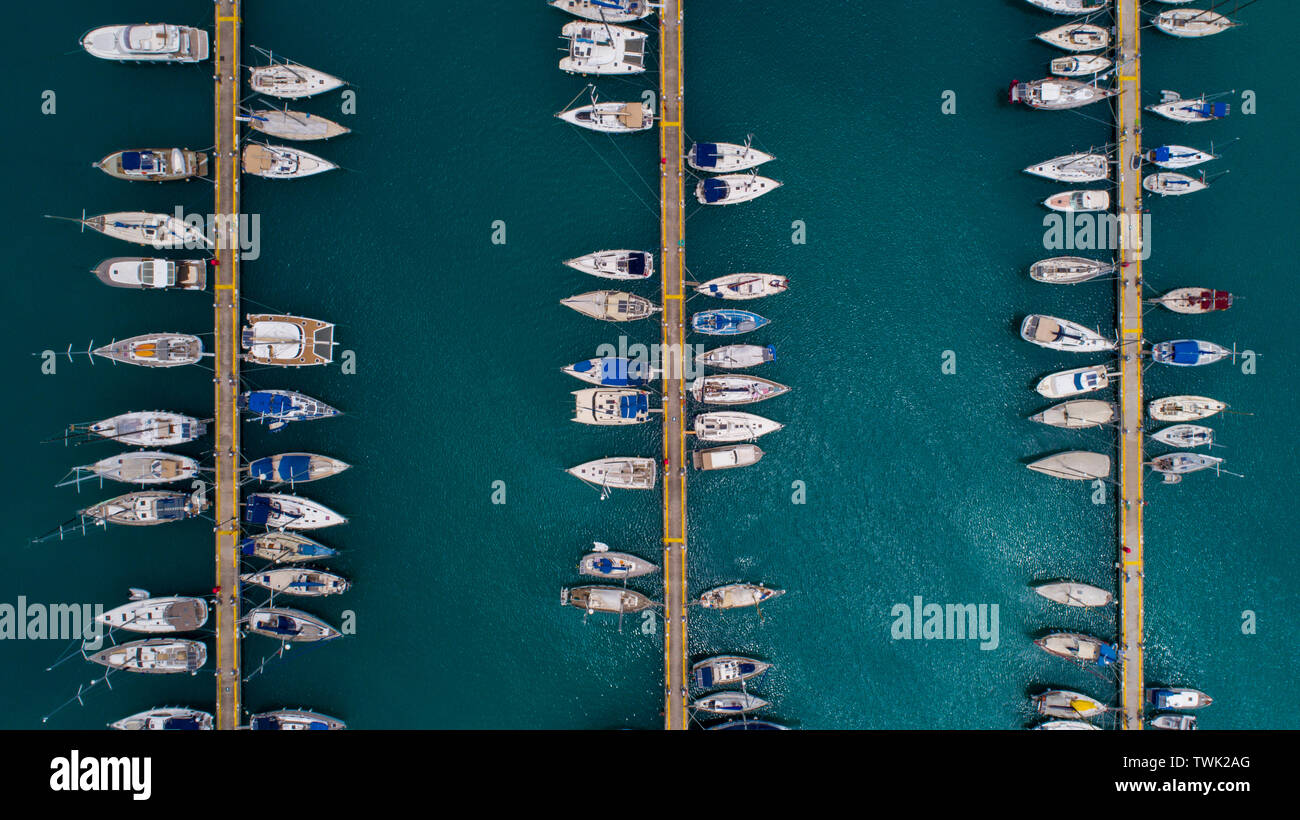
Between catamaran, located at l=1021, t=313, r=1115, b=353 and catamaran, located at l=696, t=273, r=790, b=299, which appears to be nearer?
catamaran, located at l=696, t=273, r=790, b=299

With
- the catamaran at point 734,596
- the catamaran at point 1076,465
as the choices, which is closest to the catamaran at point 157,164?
the catamaran at point 734,596

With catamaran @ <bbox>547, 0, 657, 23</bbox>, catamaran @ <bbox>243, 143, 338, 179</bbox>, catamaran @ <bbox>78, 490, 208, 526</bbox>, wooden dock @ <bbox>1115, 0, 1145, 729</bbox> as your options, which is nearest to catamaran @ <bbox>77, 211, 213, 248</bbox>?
catamaran @ <bbox>243, 143, 338, 179</bbox>

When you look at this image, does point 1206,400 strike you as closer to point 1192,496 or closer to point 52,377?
point 1192,496

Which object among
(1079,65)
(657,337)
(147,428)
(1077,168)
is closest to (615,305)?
(657,337)

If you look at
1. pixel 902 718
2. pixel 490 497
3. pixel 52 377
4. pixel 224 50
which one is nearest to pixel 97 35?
pixel 224 50

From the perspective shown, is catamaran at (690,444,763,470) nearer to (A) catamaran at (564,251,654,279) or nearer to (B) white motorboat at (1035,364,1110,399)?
(A) catamaran at (564,251,654,279)

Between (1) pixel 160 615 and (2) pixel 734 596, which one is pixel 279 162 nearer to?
(1) pixel 160 615

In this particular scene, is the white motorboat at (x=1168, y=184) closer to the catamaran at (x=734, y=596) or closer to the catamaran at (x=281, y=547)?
the catamaran at (x=734, y=596)
